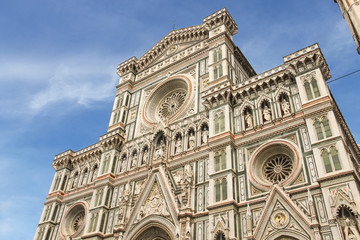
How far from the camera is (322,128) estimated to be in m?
16.8

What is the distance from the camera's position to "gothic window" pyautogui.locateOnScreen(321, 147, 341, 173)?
1531 cm

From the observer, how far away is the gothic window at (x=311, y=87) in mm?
18109

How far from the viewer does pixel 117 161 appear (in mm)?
25969

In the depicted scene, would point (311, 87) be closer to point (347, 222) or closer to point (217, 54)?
point (347, 222)

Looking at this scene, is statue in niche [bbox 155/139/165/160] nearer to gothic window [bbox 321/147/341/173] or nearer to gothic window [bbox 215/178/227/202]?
gothic window [bbox 215/178/227/202]

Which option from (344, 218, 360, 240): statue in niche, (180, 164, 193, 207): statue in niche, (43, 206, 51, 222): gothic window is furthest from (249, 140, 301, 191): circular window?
(43, 206, 51, 222): gothic window

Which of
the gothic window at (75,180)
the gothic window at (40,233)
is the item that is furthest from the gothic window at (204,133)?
the gothic window at (40,233)

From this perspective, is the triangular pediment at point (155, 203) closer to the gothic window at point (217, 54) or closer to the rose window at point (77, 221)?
the rose window at point (77, 221)

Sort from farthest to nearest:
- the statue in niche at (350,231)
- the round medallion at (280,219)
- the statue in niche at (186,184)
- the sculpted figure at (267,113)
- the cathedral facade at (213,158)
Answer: the sculpted figure at (267,113), the statue in niche at (186,184), the cathedral facade at (213,158), the round medallion at (280,219), the statue in niche at (350,231)

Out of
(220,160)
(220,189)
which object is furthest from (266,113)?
(220,189)

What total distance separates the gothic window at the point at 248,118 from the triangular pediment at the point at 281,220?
4.68 meters

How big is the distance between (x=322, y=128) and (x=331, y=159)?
71.9 inches

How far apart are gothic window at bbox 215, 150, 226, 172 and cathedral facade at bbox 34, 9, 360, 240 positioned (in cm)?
7

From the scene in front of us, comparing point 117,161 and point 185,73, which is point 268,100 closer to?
point 185,73
